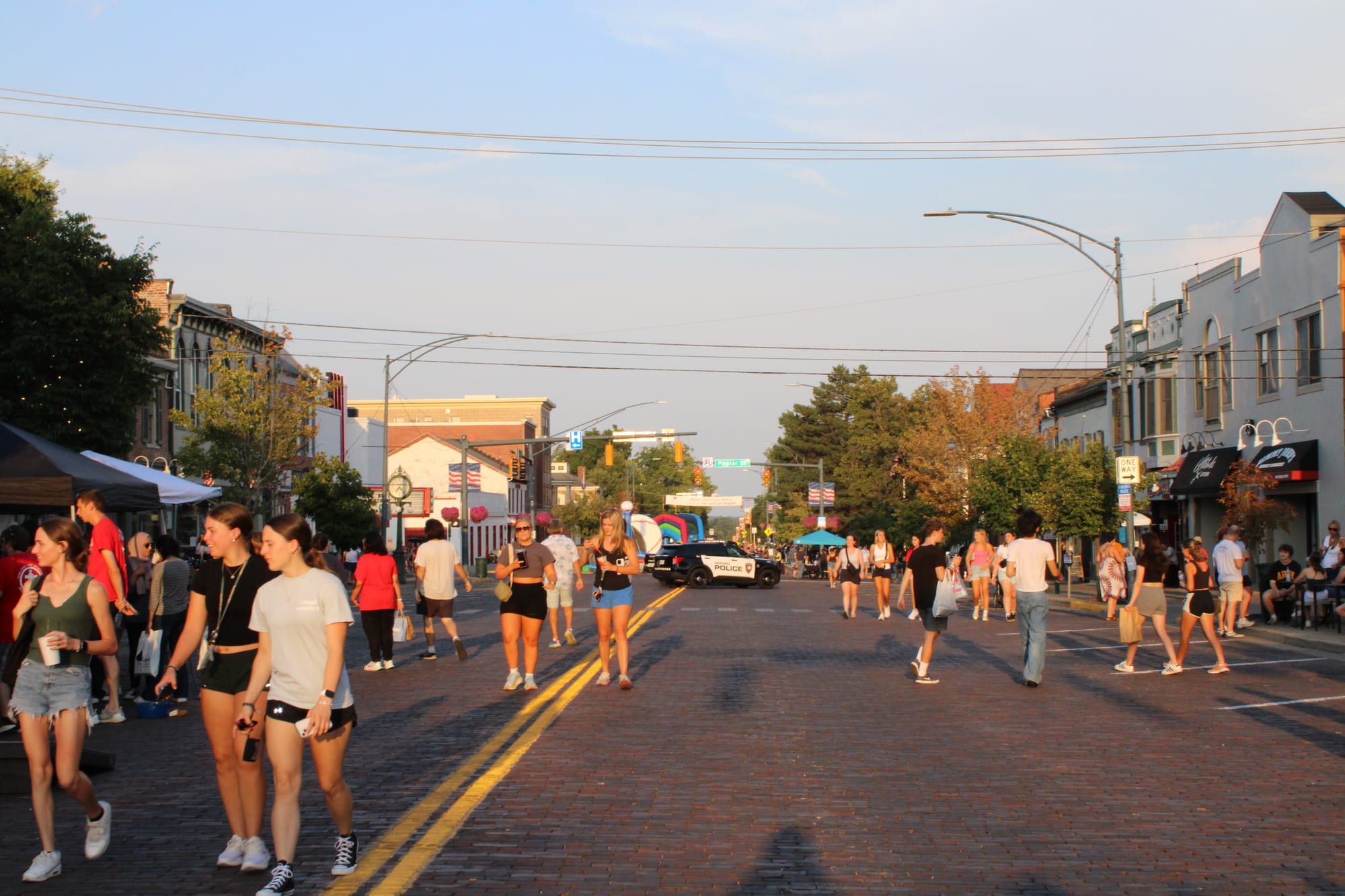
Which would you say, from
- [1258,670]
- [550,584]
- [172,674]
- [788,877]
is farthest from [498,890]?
[1258,670]

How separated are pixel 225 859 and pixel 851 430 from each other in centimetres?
8539

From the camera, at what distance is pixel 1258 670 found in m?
16.6

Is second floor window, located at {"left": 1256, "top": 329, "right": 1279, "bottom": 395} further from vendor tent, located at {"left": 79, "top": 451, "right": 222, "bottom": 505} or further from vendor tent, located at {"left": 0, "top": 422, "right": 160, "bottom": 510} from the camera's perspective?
vendor tent, located at {"left": 0, "top": 422, "right": 160, "bottom": 510}

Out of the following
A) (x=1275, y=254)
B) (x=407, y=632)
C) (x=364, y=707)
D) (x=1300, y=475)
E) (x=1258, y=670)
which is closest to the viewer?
(x=364, y=707)

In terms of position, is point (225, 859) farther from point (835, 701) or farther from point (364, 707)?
point (835, 701)

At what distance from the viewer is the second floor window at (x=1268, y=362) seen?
3281 cm

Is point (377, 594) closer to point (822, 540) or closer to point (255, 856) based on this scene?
point (255, 856)

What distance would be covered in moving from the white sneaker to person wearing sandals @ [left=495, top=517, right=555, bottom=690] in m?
7.02

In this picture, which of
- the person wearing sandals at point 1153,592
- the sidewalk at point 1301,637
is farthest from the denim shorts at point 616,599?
the sidewalk at point 1301,637

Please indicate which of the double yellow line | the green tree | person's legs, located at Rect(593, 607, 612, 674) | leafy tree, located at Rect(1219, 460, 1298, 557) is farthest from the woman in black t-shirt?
the green tree

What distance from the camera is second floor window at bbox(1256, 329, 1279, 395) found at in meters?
32.8

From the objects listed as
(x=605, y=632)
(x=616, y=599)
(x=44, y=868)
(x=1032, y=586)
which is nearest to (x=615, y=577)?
(x=616, y=599)

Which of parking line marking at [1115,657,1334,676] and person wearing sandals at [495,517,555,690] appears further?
parking line marking at [1115,657,1334,676]

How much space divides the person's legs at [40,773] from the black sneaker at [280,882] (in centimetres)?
123
